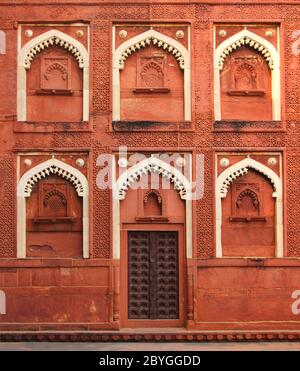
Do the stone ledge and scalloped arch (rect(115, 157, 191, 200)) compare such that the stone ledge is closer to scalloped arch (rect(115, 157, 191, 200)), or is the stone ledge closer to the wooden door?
the wooden door

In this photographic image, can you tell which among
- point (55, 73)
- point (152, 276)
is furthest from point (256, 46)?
point (152, 276)

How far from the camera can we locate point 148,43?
12297 millimetres

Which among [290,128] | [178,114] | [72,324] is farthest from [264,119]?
[72,324]

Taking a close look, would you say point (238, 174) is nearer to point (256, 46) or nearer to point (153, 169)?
point (153, 169)

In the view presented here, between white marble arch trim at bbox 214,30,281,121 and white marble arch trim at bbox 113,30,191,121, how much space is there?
48 cm

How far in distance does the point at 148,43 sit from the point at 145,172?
2.23 meters

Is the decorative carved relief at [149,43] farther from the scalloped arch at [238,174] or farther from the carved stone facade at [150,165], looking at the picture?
the scalloped arch at [238,174]

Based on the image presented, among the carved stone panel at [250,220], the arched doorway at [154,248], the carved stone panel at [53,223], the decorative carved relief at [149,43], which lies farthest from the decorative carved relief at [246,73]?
the carved stone panel at [53,223]

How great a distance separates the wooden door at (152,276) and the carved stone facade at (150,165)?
18mm

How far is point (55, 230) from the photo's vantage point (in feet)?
39.7

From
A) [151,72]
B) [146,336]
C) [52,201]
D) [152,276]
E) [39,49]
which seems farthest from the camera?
[151,72]

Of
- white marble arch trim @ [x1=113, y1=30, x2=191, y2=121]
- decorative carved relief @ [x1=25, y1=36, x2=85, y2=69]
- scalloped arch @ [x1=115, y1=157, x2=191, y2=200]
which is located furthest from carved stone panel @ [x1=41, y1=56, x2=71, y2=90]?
scalloped arch @ [x1=115, y1=157, x2=191, y2=200]

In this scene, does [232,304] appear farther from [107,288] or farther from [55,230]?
[55,230]

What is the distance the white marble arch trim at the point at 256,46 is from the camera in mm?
12227
